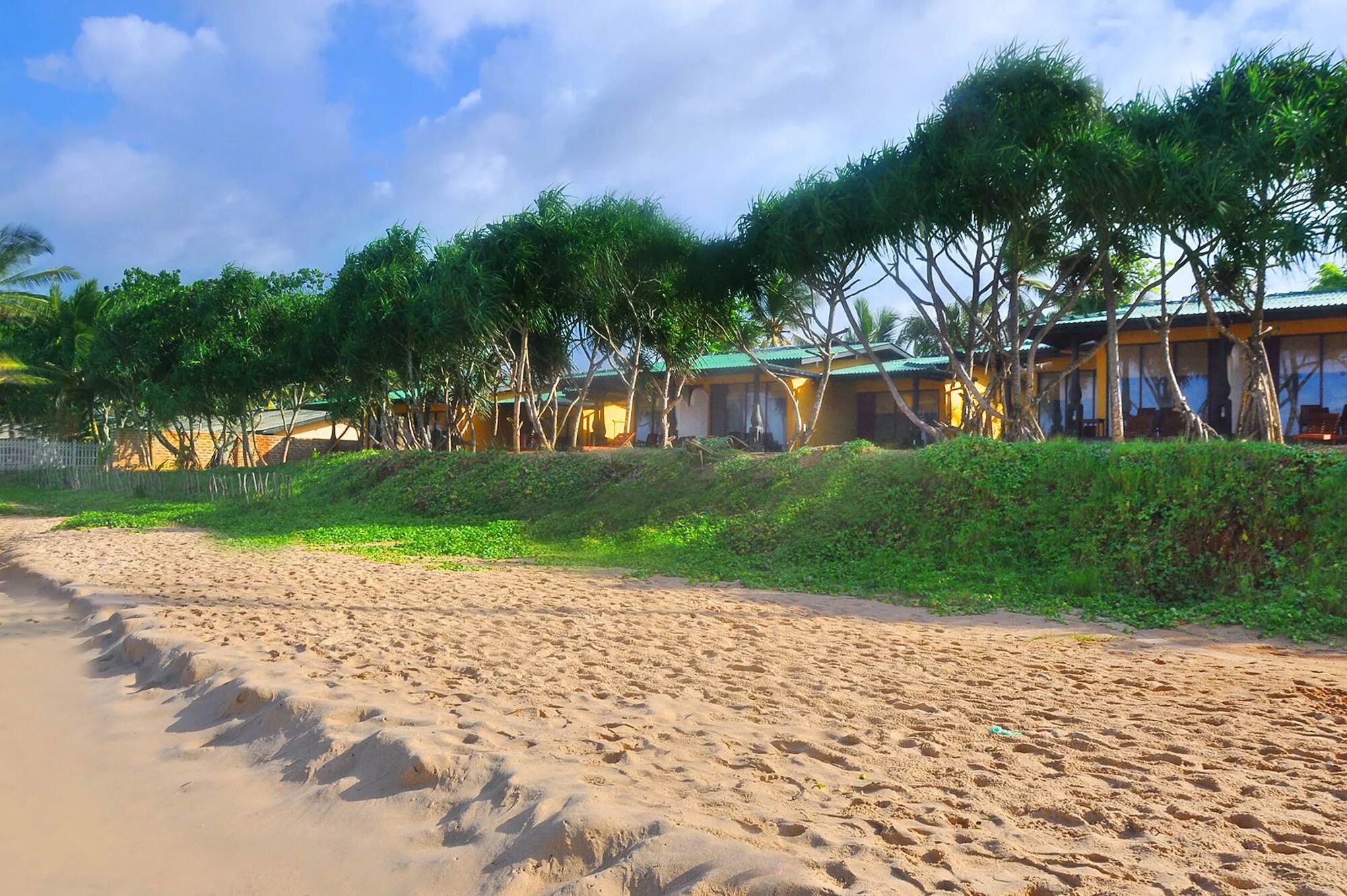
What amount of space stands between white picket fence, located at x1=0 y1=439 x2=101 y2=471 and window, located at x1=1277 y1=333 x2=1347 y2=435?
117 ft

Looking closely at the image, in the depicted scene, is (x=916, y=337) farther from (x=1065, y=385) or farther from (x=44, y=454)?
(x=44, y=454)

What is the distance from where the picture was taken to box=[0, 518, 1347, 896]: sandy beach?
346cm

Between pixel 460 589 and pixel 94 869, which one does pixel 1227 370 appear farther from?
pixel 94 869

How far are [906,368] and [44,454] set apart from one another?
1231 inches

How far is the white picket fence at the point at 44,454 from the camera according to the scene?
35.1 m

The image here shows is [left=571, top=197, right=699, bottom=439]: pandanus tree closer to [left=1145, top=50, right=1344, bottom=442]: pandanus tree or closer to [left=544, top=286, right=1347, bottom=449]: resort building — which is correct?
[left=544, top=286, right=1347, bottom=449]: resort building

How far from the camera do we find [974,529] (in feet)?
37.4

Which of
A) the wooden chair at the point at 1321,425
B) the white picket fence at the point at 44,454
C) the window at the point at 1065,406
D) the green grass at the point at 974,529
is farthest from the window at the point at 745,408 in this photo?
the white picket fence at the point at 44,454

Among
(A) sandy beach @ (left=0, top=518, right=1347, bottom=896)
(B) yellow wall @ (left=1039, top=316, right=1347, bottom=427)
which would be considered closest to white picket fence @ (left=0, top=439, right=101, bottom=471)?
(A) sandy beach @ (left=0, top=518, right=1347, bottom=896)

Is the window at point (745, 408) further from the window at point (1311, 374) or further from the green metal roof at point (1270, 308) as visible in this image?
the window at point (1311, 374)

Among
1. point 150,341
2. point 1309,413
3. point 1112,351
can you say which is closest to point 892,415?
point 1309,413

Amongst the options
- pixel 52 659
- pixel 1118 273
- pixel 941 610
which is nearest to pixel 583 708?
pixel 941 610

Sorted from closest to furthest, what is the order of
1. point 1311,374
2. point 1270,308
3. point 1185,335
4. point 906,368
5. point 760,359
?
point 1270,308, point 1311,374, point 1185,335, point 906,368, point 760,359

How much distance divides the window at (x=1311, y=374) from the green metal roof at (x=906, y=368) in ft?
22.5
